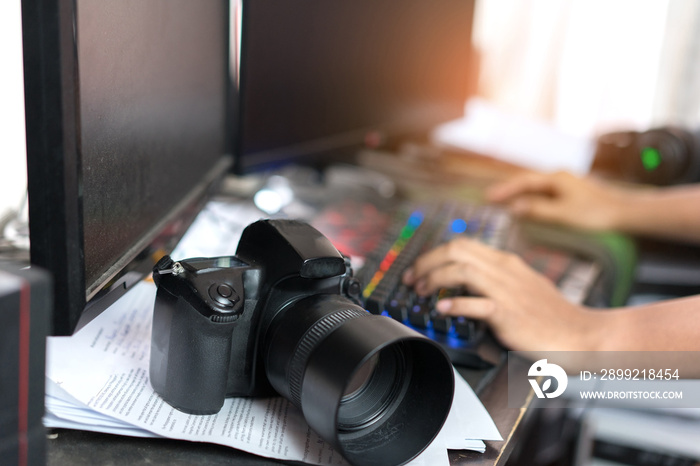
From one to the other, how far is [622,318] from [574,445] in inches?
24.5

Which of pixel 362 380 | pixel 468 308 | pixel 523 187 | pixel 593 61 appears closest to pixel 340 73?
pixel 523 187

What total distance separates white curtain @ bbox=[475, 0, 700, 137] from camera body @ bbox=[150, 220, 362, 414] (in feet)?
5.61

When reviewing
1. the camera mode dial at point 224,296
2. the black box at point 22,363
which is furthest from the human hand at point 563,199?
the black box at point 22,363

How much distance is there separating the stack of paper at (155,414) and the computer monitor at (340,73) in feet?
1.24

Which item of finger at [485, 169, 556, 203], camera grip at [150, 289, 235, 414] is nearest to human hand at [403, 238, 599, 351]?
camera grip at [150, 289, 235, 414]

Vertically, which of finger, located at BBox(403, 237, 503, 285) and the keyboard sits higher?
finger, located at BBox(403, 237, 503, 285)

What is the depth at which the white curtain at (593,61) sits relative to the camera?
6.91 ft

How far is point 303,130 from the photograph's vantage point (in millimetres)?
949

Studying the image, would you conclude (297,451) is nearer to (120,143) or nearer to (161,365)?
(161,365)

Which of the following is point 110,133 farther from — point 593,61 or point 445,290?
point 593,61

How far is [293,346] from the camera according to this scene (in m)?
0.47

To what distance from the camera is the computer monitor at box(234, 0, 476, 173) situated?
32.8 inches

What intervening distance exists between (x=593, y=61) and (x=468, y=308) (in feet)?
5.76

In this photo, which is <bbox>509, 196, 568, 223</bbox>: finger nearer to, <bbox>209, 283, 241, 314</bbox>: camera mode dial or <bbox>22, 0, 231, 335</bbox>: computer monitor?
<bbox>22, 0, 231, 335</bbox>: computer monitor
